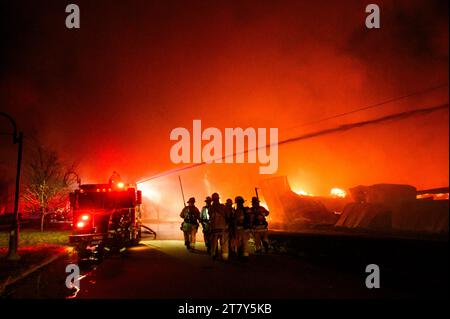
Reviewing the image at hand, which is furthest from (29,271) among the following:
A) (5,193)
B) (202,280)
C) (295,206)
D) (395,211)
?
(5,193)

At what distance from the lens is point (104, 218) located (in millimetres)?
12859

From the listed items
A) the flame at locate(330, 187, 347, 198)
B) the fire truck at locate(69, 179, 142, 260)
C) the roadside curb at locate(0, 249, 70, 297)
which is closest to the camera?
the roadside curb at locate(0, 249, 70, 297)

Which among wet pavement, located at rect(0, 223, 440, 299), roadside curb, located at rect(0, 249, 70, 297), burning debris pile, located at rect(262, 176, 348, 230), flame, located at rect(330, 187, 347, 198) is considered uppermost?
flame, located at rect(330, 187, 347, 198)

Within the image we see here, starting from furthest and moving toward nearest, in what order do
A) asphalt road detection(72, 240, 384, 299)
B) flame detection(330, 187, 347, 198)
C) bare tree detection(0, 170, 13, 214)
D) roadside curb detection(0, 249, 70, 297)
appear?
1. bare tree detection(0, 170, 13, 214)
2. flame detection(330, 187, 347, 198)
3. roadside curb detection(0, 249, 70, 297)
4. asphalt road detection(72, 240, 384, 299)

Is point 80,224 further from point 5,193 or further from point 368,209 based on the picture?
point 5,193

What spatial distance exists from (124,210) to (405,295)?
1015 cm

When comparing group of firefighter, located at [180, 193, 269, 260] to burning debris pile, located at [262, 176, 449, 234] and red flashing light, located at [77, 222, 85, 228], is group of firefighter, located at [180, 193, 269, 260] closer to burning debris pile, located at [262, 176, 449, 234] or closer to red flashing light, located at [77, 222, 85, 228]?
burning debris pile, located at [262, 176, 449, 234]

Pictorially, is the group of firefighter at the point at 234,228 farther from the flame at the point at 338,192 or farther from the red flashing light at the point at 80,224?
the flame at the point at 338,192

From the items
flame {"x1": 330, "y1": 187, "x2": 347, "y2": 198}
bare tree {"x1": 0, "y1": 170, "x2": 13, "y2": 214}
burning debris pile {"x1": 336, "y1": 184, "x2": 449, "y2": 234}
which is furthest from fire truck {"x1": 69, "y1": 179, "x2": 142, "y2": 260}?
bare tree {"x1": 0, "y1": 170, "x2": 13, "y2": 214}

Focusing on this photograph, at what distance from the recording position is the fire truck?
12.3m

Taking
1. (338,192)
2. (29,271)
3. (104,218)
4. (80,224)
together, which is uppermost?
(338,192)
